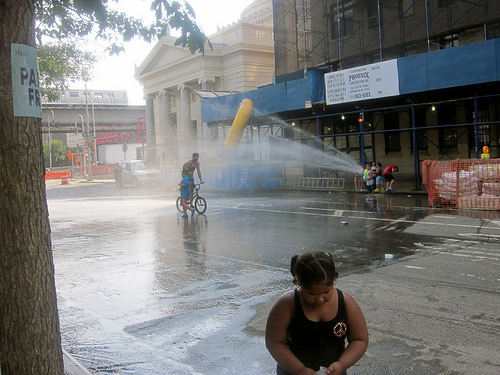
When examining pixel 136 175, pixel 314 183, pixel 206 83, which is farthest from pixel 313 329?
pixel 206 83

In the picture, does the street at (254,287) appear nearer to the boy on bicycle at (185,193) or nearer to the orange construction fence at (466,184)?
the orange construction fence at (466,184)

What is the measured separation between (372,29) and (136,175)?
17.7 metres

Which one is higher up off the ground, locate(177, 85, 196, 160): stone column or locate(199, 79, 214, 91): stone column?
locate(199, 79, 214, 91): stone column

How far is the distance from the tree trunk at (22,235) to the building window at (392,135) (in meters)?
26.3

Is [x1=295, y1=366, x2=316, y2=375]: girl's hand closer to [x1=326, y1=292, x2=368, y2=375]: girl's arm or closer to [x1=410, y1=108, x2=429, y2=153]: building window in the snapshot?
[x1=326, y1=292, x2=368, y2=375]: girl's arm

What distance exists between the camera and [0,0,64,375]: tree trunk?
9.89 ft

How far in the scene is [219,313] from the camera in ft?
19.8

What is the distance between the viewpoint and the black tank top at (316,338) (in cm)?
260

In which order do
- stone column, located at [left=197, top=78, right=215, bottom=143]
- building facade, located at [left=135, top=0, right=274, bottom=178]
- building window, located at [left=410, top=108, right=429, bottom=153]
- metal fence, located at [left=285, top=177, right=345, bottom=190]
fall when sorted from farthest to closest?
stone column, located at [left=197, top=78, right=215, bottom=143] < building facade, located at [left=135, top=0, right=274, bottom=178] < building window, located at [left=410, top=108, right=429, bottom=153] < metal fence, located at [left=285, top=177, right=345, bottom=190]

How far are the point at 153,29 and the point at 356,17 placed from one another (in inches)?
944

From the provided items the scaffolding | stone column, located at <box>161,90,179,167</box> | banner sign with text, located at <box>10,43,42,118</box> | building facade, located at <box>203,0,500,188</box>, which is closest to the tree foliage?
banner sign with text, located at <box>10,43,42,118</box>

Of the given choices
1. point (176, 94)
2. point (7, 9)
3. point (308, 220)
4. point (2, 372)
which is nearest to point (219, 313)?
point (2, 372)

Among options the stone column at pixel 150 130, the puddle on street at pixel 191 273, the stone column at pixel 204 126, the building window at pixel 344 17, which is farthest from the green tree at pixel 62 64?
the stone column at pixel 150 130

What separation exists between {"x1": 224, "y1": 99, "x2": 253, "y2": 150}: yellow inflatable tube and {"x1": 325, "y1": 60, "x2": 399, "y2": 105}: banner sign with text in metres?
5.27
